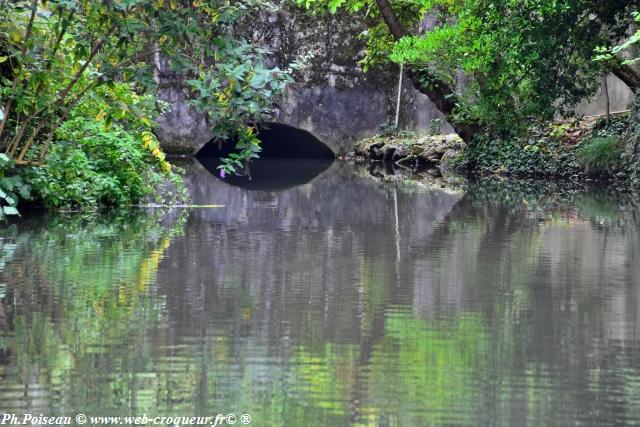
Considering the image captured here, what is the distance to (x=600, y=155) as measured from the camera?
20547 mm

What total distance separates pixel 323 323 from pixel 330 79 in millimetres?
26211

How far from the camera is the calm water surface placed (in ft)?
14.8

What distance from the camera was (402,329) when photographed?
596 centimetres

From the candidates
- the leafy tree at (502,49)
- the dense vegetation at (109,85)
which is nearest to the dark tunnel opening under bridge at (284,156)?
the leafy tree at (502,49)

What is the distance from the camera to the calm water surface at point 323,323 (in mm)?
4508

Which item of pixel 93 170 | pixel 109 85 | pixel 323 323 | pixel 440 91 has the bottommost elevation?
pixel 323 323

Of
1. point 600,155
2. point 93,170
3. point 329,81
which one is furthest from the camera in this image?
point 329,81

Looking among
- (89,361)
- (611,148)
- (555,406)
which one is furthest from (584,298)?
(611,148)

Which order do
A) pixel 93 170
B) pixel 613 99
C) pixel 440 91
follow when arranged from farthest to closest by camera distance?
pixel 440 91, pixel 613 99, pixel 93 170

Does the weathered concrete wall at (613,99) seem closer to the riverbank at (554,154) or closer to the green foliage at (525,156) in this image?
the riverbank at (554,154)

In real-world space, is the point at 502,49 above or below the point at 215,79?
A: above

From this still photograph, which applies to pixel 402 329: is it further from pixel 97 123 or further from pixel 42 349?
pixel 97 123

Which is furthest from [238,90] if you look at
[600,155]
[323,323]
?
[600,155]

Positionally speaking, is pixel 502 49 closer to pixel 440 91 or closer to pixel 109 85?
pixel 440 91
